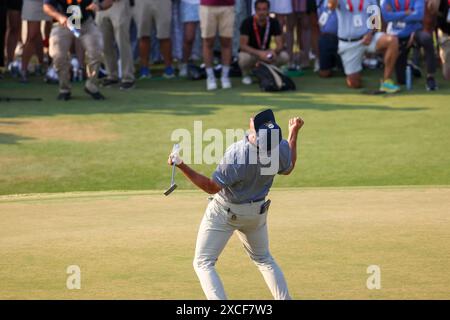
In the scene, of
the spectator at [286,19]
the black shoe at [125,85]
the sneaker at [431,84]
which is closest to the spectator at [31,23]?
the black shoe at [125,85]

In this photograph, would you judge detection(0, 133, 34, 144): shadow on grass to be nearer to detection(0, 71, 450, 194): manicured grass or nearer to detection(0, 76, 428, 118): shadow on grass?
detection(0, 71, 450, 194): manicured grass

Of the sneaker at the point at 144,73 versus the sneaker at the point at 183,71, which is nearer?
the sneaker at the point at 144,73

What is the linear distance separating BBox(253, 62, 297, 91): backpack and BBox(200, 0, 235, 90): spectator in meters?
0.61

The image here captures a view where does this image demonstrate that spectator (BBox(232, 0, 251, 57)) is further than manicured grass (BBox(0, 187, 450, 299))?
Yes

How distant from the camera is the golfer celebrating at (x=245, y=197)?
26.1ft

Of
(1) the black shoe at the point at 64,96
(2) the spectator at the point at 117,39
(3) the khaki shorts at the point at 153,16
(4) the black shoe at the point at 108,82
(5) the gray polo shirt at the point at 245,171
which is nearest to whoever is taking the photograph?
(5) the gray polo shirt at the point at 245,171

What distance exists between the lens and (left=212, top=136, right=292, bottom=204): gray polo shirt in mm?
7938

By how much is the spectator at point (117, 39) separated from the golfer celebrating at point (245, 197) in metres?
11.1

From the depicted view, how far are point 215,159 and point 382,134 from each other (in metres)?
2.76

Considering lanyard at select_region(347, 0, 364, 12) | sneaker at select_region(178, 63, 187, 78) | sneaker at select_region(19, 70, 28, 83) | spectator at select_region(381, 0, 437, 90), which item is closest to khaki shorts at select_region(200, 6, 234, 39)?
sneaker at select_region(178, 63, 187, 78)

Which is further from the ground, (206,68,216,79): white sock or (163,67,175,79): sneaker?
(206,68,216,79): white sock

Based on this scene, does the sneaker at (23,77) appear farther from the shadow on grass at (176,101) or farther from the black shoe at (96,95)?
the black shoe at (96,95)
